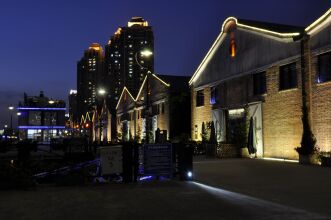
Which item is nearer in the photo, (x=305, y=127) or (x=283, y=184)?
(x=283, y=184)

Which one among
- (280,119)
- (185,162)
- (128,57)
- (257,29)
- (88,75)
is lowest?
(185,162)

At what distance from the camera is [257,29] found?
2794cm

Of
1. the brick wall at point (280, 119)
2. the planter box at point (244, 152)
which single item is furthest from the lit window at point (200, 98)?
the brick wall at point (280, 119)

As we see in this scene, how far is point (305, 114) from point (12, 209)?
16.4 m

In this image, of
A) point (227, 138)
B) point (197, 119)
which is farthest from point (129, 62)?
point (227, 138)

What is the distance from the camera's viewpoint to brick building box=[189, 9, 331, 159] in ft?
72.4

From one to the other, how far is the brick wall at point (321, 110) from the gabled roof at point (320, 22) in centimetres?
142

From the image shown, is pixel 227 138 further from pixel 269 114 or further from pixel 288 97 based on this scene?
pixel 288 97

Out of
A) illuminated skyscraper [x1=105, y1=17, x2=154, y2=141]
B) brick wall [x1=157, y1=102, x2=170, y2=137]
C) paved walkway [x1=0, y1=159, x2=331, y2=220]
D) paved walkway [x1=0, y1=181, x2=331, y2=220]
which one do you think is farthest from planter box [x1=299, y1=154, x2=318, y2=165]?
illuminated skyscraper [x1=105, y1=17, x2=154, y2=141]

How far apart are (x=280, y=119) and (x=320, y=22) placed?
5.99 metres

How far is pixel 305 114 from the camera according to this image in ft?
73.4

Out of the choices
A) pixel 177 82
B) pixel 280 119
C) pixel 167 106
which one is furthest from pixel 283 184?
pixel 177 82

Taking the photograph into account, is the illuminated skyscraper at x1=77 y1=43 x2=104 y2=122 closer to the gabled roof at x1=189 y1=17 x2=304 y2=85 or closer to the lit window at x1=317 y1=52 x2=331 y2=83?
the gabled roof at x1=189 y1=17 x2=304 y2=85

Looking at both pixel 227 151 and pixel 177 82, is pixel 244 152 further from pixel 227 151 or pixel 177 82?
pixel 177 82
